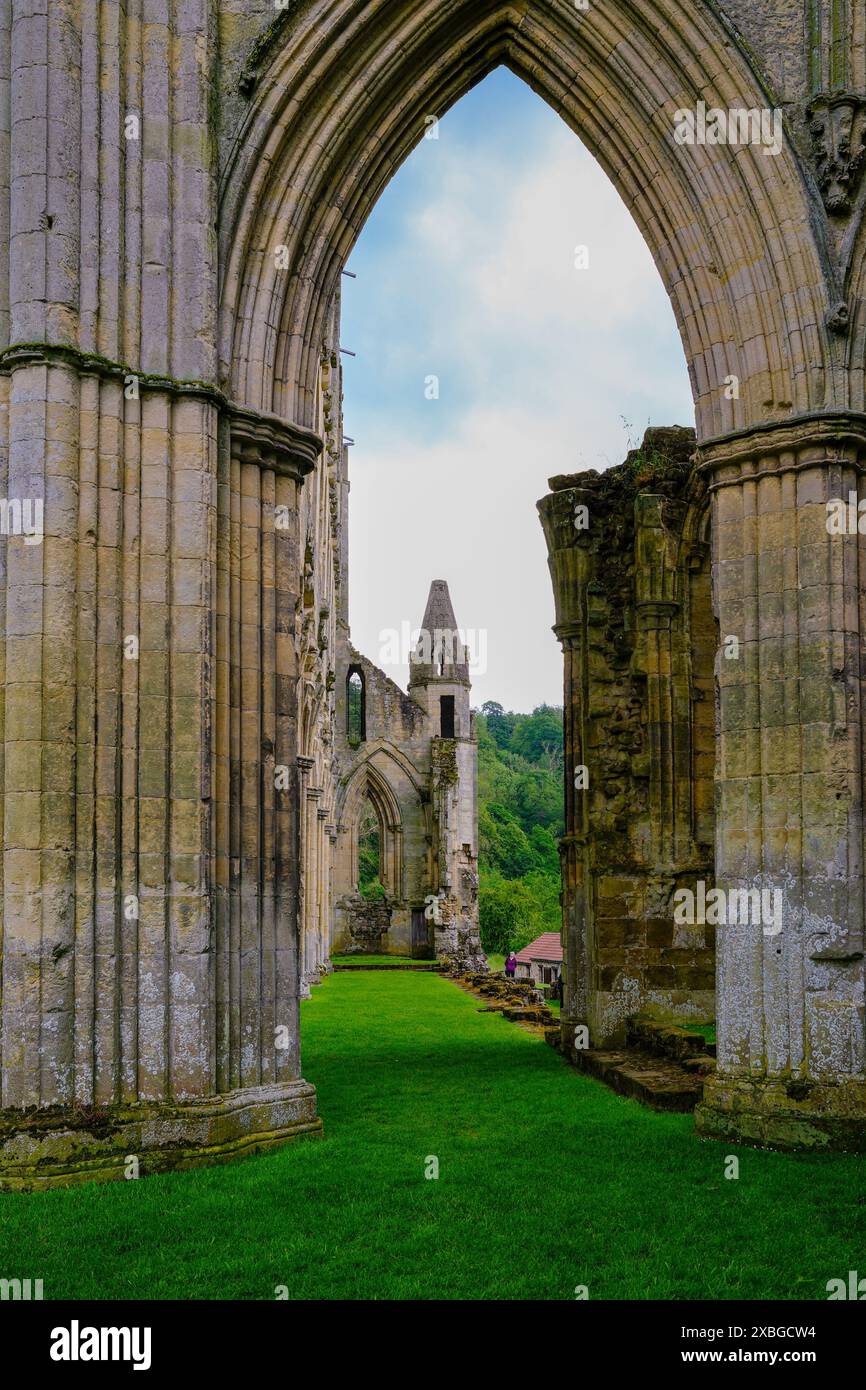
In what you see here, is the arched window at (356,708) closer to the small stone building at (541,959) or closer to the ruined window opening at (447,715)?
the ruined window opening at (447,715)

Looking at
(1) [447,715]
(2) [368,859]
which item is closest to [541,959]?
(1) [447,715]

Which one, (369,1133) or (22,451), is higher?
(22,451)

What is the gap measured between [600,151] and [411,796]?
26.8 m

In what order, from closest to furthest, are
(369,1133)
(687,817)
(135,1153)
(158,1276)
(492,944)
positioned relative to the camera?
1. (158,1276)
2. (135,1153)
3. (369,1133)
4. (687,817)
5. (492,944)

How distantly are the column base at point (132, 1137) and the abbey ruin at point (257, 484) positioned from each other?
0.02 metres

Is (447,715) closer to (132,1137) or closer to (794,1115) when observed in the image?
(794,1115)

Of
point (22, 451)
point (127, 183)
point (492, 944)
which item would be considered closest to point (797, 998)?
point (22, 451)

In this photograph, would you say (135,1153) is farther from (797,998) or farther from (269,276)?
(269,276)

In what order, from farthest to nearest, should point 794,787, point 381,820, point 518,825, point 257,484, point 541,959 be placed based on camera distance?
1. point 518,825
2. point 541,959
3. point 381,820
4. point 257,484
5. point 794,787

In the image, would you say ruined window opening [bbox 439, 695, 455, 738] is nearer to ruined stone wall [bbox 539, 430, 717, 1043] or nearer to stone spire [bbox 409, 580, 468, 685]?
stone spire [bbox 409, 580, 468, 685]

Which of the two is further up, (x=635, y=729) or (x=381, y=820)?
(x=635, y=729)

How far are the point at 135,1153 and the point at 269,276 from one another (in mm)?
5128

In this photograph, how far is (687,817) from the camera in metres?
11.5

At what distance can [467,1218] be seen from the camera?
5.56m
